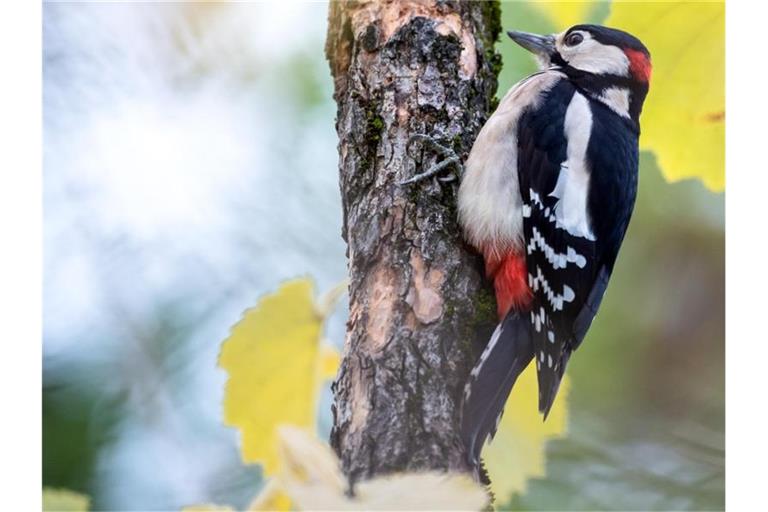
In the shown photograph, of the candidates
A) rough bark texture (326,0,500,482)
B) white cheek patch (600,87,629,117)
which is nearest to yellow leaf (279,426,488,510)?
rough bark texture (326,0,500,482)

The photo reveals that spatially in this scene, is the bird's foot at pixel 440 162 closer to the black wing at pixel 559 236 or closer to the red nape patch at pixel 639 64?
the black wing at pixel 559 236

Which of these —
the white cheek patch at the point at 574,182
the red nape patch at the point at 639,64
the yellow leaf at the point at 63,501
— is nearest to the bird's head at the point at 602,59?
the red nape patch at the point at 639,64

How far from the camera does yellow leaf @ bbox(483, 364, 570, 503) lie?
1749 mm

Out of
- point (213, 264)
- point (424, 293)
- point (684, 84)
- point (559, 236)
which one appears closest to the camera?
point (424, 293)

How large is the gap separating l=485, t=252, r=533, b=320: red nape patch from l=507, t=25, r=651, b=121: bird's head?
430 millimetres

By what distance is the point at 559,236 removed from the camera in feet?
5.38

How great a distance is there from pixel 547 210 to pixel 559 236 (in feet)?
0.18

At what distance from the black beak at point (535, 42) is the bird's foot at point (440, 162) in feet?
1.15

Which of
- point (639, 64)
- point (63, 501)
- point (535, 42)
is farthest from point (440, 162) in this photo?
point (63, 501)

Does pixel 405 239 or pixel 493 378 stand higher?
pixel 405 239

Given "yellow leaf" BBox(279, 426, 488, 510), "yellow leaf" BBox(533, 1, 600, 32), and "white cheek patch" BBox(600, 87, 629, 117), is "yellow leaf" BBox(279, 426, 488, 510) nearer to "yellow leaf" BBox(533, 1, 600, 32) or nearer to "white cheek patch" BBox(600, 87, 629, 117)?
"white cheek patch" BBox(600, 87, 629, 117)

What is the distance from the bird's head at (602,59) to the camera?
1788 mm

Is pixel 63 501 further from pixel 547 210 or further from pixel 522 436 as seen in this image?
pixel 547 210

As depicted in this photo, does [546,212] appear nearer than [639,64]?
Yes
